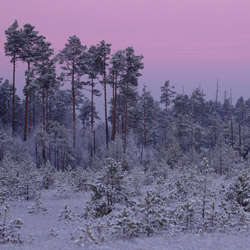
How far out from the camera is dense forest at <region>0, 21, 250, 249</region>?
8891mm

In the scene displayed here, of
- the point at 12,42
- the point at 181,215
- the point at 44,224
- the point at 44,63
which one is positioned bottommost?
the point at 44,224

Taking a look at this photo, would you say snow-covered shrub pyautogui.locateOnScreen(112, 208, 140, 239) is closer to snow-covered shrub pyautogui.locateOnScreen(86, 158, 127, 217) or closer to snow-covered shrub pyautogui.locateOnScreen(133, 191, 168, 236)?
snow-covered shrub pyautogui.locateOnScreen(133, 191, 168, 236)

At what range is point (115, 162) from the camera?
10609 mm

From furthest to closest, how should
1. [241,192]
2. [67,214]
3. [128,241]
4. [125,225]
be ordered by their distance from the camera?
[241,192] < [67,214] < [125,225] < [128,241]

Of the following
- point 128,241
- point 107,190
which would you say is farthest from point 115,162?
point 128,241

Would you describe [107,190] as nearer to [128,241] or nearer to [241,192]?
[128,241]

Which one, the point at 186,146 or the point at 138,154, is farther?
the point at 186,146

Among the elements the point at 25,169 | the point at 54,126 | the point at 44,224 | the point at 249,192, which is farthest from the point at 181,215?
the point at 54,126

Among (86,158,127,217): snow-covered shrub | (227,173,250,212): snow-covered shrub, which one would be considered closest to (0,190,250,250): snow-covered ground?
(86,158,127,217): snow-covered shrub

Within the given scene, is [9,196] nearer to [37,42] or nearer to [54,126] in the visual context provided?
[54,126]

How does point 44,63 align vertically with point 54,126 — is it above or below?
above

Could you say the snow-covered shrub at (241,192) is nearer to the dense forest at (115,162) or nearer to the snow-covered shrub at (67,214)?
the dense forest at (115,162)

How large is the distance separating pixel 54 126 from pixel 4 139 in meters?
5.00

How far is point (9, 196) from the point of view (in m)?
13.9
